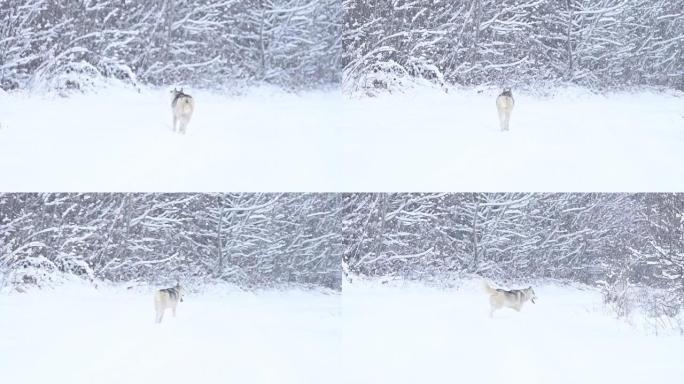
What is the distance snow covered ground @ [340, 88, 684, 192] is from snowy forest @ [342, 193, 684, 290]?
0.05 metres

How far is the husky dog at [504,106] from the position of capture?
256 centimetres

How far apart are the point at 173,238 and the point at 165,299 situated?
0.56 feet

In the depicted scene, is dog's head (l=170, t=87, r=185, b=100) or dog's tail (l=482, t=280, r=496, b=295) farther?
dog's tail (l=482, t=280, r=496, b=295)

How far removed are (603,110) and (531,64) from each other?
24cm

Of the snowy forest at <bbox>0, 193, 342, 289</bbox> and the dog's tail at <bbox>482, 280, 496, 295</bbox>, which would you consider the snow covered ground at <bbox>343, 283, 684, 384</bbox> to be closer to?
the dog's tail at <bbox>482, 280, 496, 295</bbox>

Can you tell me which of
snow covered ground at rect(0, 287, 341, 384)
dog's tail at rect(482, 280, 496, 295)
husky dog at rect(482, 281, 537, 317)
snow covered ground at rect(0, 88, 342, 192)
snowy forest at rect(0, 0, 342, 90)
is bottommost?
snow covered ground at rect(0, 287, 341, 384)

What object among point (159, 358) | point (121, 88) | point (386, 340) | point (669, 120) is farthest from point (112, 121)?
point (669, 120)

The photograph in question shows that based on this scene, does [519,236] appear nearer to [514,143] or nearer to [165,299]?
[514,143]

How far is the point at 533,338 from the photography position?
2.58 metres

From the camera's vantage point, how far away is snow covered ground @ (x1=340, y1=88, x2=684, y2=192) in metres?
2.57

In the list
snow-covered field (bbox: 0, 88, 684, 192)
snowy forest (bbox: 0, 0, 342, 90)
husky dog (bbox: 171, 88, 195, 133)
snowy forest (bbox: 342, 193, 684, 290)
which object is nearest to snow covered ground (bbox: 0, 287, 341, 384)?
snowy forest (bbox: 342, 193, 684, 290)

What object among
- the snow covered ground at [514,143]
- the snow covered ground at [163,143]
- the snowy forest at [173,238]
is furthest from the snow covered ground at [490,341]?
the snow covered ground at [163,143]

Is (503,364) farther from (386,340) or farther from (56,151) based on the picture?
(56,151)

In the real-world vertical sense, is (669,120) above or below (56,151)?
above
